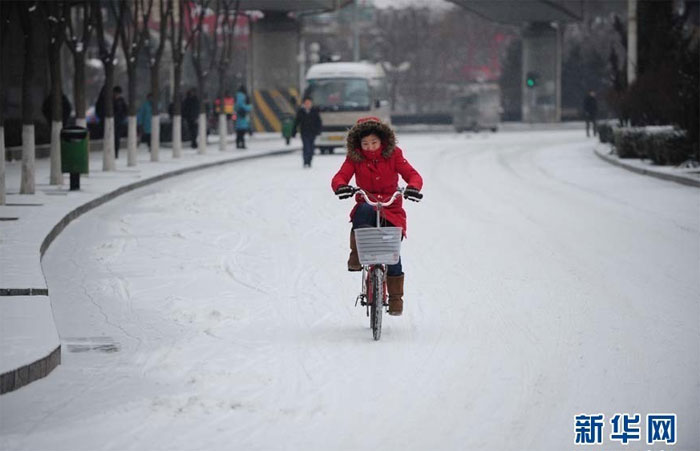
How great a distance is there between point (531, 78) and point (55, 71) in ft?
167

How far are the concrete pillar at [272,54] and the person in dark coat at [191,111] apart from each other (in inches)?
806

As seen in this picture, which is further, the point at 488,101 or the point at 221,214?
the point at 488,101

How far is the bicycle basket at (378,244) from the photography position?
10.3 m

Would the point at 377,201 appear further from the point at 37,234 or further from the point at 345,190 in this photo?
the point at 37,234

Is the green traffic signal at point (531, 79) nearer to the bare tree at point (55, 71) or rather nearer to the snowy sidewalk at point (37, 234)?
the snowy sidewalk at point (37, 234)

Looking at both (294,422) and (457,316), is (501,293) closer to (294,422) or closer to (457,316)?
(457,316)

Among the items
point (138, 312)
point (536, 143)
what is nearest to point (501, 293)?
point (138, 312)

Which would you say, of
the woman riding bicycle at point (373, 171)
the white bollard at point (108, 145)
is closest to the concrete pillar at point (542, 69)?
the white bollard at point (108, 145)

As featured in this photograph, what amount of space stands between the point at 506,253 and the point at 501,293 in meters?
3.18

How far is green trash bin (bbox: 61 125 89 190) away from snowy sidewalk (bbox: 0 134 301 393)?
0.95ft

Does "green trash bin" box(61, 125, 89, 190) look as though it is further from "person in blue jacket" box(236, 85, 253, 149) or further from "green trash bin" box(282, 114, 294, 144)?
"green trash bin" box(282, 114, 294, 144)

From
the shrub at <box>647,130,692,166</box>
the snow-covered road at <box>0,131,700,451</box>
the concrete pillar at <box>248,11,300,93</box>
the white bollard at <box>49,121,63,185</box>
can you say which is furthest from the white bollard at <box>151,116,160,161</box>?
the concrete pillar at <box>248,11,300,93</box>

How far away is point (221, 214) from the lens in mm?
21688

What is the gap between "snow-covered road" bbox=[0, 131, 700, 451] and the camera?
25.5ft
